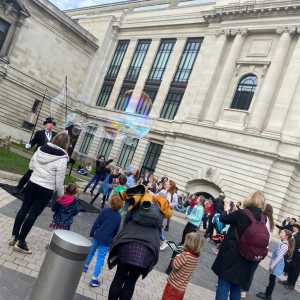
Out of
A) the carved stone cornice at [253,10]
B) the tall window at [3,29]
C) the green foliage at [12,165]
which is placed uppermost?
the carved stone cornice at [253,10]

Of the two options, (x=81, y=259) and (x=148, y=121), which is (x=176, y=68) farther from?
(x=81, y=259)

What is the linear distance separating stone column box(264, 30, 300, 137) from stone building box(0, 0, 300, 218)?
0.23ft

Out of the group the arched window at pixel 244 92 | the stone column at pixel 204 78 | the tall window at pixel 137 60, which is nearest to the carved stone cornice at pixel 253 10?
the stone column at pixel 204 78

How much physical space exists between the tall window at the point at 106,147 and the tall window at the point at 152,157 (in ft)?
17.1

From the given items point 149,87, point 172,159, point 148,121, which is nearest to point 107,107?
point 149,87

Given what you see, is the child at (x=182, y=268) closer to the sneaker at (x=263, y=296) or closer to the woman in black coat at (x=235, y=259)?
the woman in black coat at (x=235, y=259)

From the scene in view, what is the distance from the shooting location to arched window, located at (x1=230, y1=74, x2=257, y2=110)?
28.1 meters

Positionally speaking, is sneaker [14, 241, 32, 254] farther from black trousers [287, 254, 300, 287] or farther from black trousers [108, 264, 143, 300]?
black trousers [287, 254, 300, 287]

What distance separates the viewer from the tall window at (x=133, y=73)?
129ft

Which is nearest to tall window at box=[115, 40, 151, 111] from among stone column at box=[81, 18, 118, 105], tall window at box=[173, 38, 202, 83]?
stone column at box=[81, 18, 118, 105]

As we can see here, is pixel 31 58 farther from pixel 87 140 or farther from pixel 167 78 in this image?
pixel 167 78

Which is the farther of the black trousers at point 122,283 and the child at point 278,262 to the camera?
the child at point 278,262

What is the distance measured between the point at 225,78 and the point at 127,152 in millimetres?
11770

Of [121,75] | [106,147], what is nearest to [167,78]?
[121,75]
